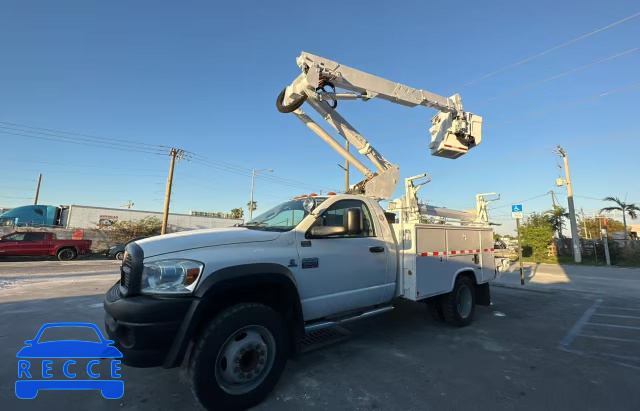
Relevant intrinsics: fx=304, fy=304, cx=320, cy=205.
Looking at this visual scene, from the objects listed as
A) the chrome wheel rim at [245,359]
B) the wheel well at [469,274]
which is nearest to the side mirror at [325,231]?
the chrome wheel rim at [245,359]

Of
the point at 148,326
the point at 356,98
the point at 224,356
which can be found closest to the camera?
the point at 148,326

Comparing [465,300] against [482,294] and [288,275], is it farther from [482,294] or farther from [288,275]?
[288,275]

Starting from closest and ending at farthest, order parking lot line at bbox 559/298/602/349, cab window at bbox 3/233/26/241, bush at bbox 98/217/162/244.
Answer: parking lot line at bbox 559/298/602/349
cab window at bbox 3/233/26/241
bush at bbox 98/217/162/244

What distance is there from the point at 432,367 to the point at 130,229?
2750cm

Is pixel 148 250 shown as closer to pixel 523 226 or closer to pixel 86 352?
pixel 86 352

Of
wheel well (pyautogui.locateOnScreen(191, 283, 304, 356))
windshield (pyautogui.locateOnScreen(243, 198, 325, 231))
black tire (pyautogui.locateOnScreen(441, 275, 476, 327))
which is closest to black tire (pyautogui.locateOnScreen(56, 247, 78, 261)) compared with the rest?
windshield (pyautogui.locateOnScreen(243, 198, 325, 231))

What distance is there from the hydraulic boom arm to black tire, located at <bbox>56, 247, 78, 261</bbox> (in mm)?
18696

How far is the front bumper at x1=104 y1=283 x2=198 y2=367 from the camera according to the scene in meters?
2.35

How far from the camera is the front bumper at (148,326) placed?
7.70ft

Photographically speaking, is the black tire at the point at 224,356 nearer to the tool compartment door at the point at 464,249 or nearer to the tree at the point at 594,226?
the tool compartment door at the point at 464,249

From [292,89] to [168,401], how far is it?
478cm

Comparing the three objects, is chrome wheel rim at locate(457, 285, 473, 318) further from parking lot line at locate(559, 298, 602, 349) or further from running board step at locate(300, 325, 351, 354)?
running board step at locate(300, 325, 351, 354)

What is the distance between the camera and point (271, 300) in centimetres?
313

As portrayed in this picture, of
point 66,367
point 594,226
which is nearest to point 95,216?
point 66,367
